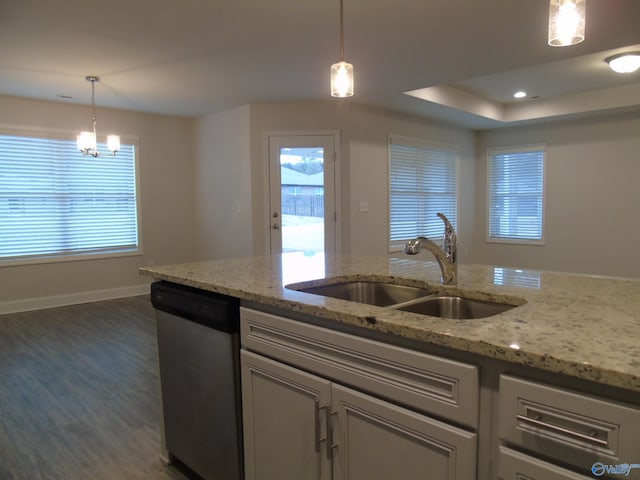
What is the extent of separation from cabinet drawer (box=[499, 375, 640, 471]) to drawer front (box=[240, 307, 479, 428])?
89 millimetres

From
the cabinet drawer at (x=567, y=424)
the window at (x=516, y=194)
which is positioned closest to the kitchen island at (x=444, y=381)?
the cabinet drawer at (x=567, y=424)

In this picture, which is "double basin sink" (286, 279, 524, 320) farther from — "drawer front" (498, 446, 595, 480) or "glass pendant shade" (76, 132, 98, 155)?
"glass pendant shade" (76, 132, 98, 155)

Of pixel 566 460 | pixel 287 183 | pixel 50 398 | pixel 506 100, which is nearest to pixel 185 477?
pixel 50 398

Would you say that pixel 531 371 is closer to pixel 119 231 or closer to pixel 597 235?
pixel 119 231

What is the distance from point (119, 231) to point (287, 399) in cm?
512

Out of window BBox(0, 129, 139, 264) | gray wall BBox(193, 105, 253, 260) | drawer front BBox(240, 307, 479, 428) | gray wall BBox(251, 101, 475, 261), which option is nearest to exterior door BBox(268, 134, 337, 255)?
gray wall BBox(251, 101, 475, 261)

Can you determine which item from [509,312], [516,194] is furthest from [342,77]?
[516,194]

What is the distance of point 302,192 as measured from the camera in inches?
211

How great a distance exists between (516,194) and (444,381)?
6734mm

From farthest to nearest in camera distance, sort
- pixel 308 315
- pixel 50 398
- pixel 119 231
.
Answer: pixel 119 231, pixel 50 398, pixel 308 315

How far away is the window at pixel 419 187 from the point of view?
593cm

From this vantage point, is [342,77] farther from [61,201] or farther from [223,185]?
[61,201]

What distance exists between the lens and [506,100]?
6.18 m

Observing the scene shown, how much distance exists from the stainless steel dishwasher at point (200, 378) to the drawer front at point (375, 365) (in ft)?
0.56
